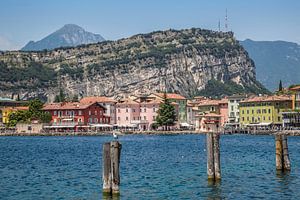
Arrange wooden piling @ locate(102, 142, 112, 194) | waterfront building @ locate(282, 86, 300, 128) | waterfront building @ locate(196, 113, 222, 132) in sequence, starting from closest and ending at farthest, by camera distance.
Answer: wooden piling @ locate(102, 142, 112, 194) < waterfront building @ locate(282, 86, 300, 128) < waterfront building @ locate(196, 113, 222, 132)

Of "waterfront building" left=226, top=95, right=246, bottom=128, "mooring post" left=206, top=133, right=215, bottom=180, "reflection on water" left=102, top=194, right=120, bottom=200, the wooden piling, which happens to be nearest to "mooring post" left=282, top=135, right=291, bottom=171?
"mooring post" left=206, top=133, right=215, bottom=180

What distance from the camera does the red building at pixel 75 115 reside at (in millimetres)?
173750

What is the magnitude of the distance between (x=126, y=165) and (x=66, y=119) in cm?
12321

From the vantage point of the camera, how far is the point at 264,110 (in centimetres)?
17438

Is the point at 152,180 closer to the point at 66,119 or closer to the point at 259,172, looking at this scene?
the point at 259,172

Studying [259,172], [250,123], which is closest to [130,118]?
[250,123]

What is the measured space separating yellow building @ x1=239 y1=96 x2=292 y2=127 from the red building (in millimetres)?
41386

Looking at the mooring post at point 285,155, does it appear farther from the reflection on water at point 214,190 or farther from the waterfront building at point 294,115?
the waterfront building at point 294,115

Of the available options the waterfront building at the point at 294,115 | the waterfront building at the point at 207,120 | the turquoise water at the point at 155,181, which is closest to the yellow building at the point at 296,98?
the waterfront building at the point at 294,115

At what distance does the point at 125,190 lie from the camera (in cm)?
3825

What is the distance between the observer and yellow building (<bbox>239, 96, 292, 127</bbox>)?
170m

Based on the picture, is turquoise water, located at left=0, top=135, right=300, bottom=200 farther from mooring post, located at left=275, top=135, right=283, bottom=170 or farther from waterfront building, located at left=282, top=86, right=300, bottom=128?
waterfront building, located at left=282, top=86, right=300, bottom=128

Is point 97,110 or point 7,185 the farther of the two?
point 97,110

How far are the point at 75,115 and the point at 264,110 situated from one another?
52.1 meters
